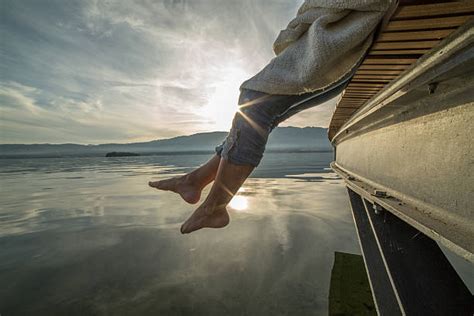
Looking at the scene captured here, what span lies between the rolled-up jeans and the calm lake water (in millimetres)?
2962

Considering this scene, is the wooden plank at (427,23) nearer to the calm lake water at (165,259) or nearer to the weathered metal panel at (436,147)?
the weathered metal panel at (436,147)

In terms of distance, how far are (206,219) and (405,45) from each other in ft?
5.82

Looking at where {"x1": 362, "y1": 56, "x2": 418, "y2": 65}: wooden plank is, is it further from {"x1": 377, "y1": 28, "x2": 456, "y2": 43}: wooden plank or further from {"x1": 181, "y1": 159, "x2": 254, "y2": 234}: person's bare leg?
{"x1": 181, "y1": 159, "x2": 254, "y2": 234}: person's bare leg

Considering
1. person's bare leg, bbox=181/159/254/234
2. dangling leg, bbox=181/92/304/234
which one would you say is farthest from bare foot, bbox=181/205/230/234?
dangling leg, bbox=181/92/304/234

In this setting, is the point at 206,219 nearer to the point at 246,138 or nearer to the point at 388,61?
the point at 246,138

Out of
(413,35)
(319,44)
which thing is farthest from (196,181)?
(413,35)

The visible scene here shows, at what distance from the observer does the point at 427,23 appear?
1263 mm

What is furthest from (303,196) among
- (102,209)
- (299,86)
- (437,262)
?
(299,86)

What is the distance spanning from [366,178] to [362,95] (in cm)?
96

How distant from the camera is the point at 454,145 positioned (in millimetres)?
1294

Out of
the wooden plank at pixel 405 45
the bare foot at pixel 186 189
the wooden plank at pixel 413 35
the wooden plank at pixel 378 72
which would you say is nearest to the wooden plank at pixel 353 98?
the wooden plank at pixel 378 72

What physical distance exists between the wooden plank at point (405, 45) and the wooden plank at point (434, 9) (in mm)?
328

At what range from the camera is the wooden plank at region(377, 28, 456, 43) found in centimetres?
136

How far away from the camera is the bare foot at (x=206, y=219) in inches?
80.1
